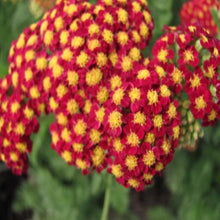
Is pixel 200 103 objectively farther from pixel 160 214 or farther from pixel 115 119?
pixel 160 214

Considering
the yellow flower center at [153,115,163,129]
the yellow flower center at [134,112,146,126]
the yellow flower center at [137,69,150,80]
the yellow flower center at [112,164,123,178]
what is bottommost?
the yellow flower center at [112,164,123,178]

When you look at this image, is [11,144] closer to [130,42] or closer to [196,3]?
[130,42]

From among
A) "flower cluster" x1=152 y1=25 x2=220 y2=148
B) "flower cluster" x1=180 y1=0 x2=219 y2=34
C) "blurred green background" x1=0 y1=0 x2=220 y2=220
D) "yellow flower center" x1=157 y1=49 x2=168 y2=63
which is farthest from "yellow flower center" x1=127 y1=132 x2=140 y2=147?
"flower cluster" x1=180 y1=0 x2=219 y2=34

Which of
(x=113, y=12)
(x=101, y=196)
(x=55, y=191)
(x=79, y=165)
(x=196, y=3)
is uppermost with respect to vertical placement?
(x=113, y=12)

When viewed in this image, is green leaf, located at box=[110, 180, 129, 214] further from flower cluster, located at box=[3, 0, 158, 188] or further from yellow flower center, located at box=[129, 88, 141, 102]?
yellow flower center, located at box=[129, 88, 141, 102]

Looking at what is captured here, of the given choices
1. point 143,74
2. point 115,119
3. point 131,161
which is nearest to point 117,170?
point 131,161

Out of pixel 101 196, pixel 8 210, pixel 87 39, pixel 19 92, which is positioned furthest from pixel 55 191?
pixel 87 39

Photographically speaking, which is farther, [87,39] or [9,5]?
[9,5]
